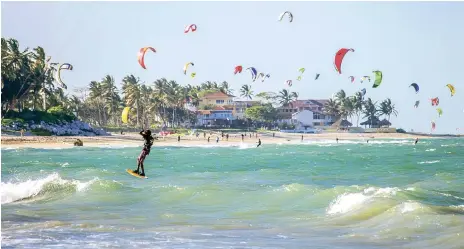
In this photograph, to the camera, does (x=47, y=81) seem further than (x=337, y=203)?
Yes

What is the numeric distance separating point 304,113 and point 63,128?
178 feet

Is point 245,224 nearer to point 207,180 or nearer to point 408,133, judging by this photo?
point 207,180

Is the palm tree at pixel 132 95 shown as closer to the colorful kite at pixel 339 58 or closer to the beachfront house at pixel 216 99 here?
the beachfront house at pixel 216 99

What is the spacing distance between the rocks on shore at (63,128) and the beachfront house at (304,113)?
46.3m

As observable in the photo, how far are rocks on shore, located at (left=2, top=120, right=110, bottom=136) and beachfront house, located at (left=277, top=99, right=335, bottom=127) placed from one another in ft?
152

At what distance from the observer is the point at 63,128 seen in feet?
185

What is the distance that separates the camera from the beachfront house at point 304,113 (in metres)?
106

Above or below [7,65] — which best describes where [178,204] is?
below

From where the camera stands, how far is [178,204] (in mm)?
16531

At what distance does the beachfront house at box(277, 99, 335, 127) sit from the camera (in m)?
106

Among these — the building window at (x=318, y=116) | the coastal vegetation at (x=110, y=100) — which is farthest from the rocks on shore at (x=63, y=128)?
the building window at (x=318, y=116)

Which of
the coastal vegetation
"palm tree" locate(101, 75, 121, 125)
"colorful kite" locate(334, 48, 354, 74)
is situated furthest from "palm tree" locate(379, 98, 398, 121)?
"colorful kite" locate(334, 48, 354, 74)

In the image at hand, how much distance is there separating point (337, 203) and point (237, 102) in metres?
91.3

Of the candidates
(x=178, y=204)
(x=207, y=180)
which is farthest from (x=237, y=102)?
(x=178, y=204)
